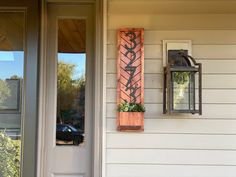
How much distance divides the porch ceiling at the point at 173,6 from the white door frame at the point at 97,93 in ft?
0.43

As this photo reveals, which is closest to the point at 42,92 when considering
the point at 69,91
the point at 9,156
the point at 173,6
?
the point at 69,91

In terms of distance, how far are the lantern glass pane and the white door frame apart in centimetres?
→ 53

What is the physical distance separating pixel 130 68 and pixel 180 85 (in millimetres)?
394

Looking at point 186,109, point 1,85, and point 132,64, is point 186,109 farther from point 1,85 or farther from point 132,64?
point 1,85

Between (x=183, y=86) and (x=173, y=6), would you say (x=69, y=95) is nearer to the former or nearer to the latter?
(x=183, y=86)

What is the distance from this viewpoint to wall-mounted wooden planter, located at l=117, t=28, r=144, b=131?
2.87 m

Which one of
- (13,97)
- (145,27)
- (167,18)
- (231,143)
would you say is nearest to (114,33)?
(145,27)

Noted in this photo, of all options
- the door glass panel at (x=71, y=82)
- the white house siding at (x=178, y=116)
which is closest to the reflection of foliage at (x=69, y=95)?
the door glass panel at (x=71, y=82)

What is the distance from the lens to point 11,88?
3043 millimetres

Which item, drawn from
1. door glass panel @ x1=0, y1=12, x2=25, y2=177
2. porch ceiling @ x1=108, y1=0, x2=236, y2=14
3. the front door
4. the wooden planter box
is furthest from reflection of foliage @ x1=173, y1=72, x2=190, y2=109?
door glass panel @ x1=0, y1=12, x2=25, y2=177

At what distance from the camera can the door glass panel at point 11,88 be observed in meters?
2.99

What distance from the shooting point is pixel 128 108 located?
2.82 metres

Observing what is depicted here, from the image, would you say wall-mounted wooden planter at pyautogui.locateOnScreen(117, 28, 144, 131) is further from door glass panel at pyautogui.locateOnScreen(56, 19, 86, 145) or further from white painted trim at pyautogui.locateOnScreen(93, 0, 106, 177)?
door glass panel at pyautogui.locateOnScreen(56, 19, 86, 145)

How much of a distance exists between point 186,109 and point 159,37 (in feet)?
1.96
